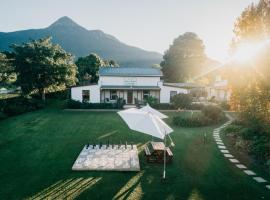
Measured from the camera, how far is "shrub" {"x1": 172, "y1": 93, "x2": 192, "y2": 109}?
1172 inches

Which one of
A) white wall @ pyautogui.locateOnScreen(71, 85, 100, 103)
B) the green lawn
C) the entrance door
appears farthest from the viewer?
the entrance door

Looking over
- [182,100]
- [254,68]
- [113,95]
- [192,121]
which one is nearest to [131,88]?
[113,95]

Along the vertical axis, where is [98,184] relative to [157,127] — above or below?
below

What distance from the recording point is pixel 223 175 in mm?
10391

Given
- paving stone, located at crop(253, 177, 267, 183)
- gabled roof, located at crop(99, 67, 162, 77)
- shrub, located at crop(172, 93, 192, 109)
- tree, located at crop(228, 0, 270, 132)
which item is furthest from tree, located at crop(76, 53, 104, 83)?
paving stone, located at crop(253, 177, 267, 183)

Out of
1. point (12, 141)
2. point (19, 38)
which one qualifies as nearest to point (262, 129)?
point (12, 141)

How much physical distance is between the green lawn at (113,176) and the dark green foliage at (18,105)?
11077 mm

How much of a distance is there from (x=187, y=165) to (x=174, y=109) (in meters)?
20.3

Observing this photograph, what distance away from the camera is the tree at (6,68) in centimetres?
3115

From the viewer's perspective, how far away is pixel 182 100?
98.2ft

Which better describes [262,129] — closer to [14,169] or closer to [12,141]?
[14,169]

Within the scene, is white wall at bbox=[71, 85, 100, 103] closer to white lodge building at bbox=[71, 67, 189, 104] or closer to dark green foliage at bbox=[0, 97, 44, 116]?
white lodge building at bbox=[71, 67, 189, 104]

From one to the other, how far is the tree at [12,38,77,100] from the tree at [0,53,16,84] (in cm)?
98

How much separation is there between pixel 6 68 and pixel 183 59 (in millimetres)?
44152
